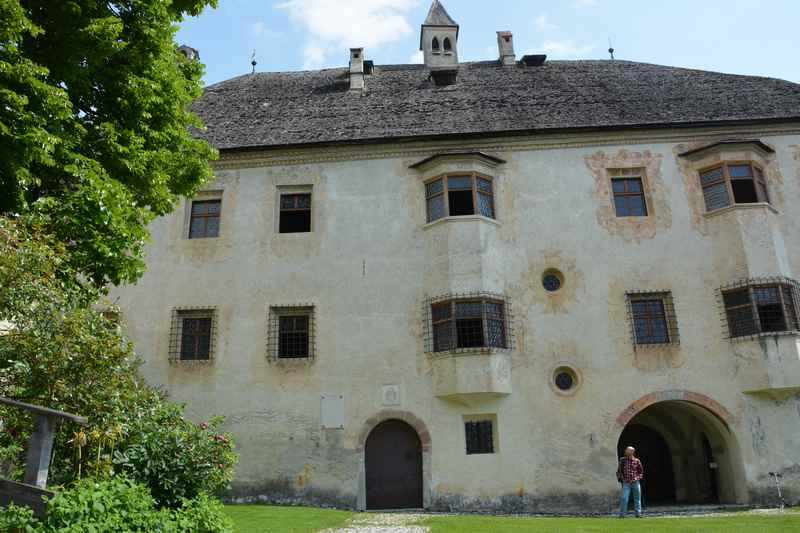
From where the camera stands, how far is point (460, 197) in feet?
60.2

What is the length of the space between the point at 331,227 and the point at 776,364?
12.8 meters

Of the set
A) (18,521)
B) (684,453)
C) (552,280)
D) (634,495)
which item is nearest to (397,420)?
(552,280)

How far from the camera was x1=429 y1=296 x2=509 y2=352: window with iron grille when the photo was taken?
1672 cm

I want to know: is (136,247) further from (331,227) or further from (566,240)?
(566,240)

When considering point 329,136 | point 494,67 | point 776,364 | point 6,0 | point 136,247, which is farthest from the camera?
point 494,67

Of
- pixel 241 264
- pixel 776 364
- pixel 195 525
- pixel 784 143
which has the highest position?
pixel 784 143

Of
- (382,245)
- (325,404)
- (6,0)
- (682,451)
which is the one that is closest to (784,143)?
(682,451)

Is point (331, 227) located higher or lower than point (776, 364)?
higher

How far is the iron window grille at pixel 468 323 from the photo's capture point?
54.9 feet

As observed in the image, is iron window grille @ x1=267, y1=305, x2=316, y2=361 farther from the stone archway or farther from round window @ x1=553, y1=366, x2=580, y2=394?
round window @ x1=553, y1=366, x2=580, y2=394

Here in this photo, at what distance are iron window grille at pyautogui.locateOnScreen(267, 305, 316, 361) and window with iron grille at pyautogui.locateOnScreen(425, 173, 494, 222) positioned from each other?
4.73 m

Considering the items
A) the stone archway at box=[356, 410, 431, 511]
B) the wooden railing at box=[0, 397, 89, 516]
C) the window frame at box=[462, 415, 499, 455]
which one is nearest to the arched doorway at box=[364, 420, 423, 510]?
→ the stone archway at box=[356, 410, 431, 511]

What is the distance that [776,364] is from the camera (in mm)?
16156

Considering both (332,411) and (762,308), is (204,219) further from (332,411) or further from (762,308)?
(762,308)
